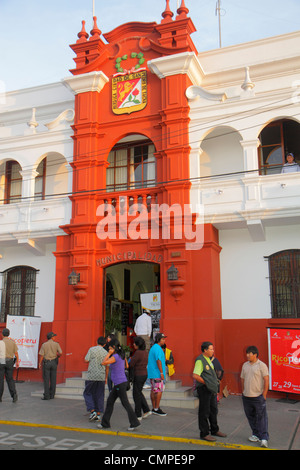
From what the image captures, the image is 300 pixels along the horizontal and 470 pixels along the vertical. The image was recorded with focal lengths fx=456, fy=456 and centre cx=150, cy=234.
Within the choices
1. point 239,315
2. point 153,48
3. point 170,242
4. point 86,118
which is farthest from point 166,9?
point 239,315

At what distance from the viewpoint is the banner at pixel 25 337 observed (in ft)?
45.6

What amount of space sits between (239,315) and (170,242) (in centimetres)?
279

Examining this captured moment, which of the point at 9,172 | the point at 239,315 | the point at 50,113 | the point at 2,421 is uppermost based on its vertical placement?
the point at 50,113

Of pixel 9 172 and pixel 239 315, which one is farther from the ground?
pixel 9 172

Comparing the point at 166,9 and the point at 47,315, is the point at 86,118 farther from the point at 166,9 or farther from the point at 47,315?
the point at 47,315

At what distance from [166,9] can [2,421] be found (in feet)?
40.5

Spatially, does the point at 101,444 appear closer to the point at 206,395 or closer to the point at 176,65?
the point at 206,395

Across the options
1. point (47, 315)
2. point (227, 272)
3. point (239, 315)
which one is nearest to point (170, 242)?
point (227, 272)

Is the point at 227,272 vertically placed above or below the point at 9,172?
below

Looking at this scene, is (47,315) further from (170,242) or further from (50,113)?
(50,113)

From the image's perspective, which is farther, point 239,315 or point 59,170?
point 59,170

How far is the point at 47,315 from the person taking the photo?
1457 cm
